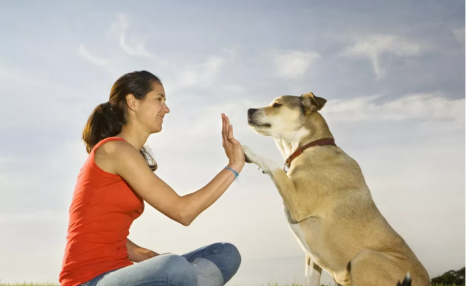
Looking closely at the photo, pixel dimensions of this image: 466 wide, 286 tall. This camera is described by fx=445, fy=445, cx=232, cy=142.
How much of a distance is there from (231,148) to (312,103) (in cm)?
175

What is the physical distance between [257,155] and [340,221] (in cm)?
107

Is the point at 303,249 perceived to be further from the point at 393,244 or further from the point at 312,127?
the point at 312,127

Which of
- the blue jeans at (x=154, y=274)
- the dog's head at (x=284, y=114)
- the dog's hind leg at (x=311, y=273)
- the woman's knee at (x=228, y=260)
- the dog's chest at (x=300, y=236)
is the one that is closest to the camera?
the blue jeans at (x=154, y=274)

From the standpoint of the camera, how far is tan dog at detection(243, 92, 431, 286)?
164 inches

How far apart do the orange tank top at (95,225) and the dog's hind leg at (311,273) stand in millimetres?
2318

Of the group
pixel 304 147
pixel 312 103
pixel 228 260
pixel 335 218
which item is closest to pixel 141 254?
pixel 228 260

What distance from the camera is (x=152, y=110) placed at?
389 cm

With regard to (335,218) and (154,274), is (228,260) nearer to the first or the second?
(154,274)

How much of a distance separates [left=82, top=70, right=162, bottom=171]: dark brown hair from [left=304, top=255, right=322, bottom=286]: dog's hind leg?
260 centimetres

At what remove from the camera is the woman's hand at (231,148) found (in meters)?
3.68

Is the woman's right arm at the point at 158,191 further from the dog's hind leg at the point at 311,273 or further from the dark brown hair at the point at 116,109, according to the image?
the dog's hind leg at the point at 311,273

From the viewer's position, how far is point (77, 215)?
3.35 meters

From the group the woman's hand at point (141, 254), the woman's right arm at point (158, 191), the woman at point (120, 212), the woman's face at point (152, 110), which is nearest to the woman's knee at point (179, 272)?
the woman at point (120, 212)

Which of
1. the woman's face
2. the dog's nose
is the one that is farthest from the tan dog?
the woman's face
